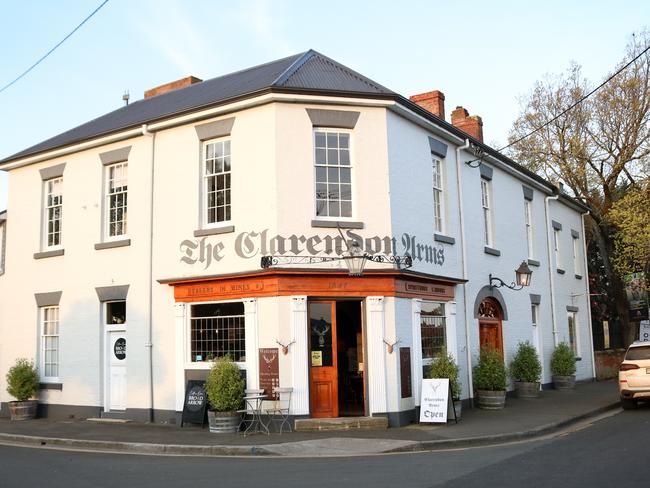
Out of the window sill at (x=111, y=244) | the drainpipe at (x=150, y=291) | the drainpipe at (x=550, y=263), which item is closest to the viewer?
the drainpipe at (x=150, y=291)

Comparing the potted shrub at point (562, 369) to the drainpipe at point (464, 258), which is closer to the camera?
the drainpipe at point (464, 258)

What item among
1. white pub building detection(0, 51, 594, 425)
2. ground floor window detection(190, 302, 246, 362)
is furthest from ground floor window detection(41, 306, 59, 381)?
ground floor window detection(190, 302, 246, 362)

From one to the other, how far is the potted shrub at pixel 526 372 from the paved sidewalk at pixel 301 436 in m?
2.90

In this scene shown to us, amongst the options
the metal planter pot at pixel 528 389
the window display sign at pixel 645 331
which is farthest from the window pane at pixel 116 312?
the window display sign at pixel 645 331

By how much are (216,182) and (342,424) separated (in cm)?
613

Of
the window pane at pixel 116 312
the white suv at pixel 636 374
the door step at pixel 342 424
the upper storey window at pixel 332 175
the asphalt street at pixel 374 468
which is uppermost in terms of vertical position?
the upper storey window at pixel 332 175

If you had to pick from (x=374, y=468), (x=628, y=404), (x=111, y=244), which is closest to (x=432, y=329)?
(x=628, y=404)

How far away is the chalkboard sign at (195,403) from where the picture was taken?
49.8 feet

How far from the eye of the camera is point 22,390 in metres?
18.0

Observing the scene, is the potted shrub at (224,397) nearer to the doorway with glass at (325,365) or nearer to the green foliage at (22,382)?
the doorway with glass at (325,365)

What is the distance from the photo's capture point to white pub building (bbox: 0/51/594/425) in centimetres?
1496

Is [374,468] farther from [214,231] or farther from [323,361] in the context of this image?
[214,231]

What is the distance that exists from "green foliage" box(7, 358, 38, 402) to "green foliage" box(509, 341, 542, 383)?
13361 millimetres

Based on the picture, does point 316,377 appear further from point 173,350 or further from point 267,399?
point 173,350
